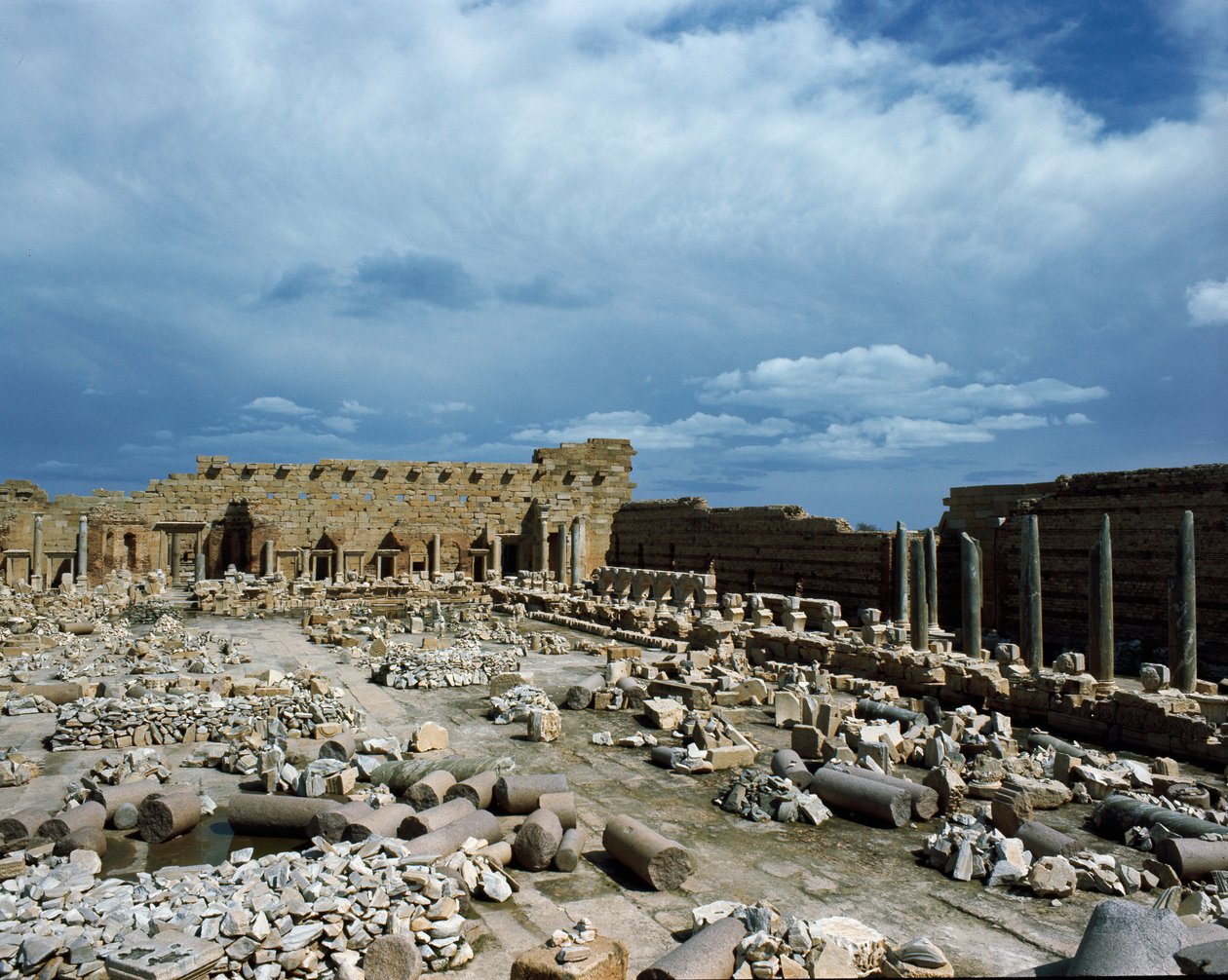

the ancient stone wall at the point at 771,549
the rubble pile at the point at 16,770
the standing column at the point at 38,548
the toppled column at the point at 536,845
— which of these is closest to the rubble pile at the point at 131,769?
the rubble pile at the point at 16,770

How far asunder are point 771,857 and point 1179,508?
15466 millimetres

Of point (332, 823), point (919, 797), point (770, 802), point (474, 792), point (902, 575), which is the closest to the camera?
point (332, 823)

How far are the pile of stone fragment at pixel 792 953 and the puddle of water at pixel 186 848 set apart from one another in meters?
3.28

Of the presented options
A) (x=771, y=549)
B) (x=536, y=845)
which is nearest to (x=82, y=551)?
(x=771, y=549)

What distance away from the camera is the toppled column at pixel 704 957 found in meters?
3.93

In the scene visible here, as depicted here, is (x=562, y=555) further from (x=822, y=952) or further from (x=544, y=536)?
(x=822, y=952)

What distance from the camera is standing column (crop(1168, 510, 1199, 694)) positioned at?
11.6 metres

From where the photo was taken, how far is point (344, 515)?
33.1 metres

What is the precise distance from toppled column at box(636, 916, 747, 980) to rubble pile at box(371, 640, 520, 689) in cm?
850

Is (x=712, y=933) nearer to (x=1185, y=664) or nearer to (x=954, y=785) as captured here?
(x=954, y=785)

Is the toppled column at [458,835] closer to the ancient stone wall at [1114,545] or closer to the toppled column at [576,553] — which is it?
the ancient stone wall at [1114,545]

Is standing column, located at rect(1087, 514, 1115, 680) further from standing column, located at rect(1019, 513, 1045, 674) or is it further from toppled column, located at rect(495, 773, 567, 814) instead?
toppled column, located at rect(495, 773, 567, 814)

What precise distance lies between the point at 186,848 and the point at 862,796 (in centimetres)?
525

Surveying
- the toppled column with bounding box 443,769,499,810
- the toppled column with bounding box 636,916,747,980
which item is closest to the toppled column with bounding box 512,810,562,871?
the toppled column with bounding box 443,769,499,810
